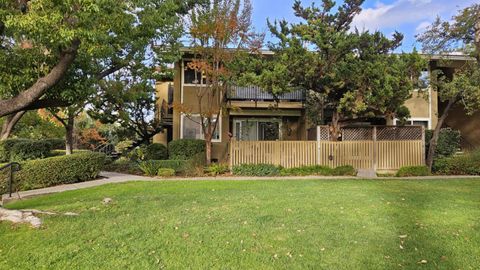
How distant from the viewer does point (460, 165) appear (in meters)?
15.1

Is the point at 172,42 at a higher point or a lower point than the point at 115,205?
higher

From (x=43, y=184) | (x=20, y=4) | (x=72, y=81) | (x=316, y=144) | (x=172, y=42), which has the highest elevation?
(x=172, y=42)

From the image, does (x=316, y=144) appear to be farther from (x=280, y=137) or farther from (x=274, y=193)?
(x=274, y=193)

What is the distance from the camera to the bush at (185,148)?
57.1ft

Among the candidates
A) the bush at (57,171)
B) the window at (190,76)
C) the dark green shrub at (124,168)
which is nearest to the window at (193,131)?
the window at (190,76)

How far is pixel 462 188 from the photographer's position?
425 inches

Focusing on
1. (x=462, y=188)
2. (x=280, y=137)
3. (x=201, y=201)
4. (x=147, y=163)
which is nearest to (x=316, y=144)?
(x=280, y=137)

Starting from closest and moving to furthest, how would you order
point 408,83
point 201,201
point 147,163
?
1. point 201,201
2. point 408,83
3. point 147,163

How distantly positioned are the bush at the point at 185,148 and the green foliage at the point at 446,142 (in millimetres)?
11427

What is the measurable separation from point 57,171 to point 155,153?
602 cm

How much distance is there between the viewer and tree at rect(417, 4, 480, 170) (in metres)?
14.3

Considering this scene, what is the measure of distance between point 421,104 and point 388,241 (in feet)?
56.2

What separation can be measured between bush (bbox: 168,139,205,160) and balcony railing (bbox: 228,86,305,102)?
2.93m

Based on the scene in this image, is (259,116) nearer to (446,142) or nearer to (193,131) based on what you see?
(193,131)
